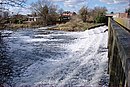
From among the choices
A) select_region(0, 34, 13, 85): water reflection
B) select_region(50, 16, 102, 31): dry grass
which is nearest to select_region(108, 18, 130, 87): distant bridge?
select_region(0, 34, 13, 85): water reflection

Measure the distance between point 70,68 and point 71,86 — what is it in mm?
2875

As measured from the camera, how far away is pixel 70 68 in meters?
11.5

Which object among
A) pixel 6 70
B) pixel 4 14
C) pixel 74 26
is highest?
pixel 4 14

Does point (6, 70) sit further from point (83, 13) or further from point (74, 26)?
point (83, 13)

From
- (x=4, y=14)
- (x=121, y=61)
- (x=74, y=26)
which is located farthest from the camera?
(x=74, y=26)

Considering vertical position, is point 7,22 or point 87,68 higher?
point 7,22

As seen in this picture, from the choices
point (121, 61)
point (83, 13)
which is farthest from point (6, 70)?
point (83, 13)

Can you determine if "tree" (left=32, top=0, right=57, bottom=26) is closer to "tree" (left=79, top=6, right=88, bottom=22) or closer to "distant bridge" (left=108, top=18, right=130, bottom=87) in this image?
"tree" (left=79, top=6, right=88, bottom=22)

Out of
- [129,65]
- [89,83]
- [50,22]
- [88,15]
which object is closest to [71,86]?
[89,83]

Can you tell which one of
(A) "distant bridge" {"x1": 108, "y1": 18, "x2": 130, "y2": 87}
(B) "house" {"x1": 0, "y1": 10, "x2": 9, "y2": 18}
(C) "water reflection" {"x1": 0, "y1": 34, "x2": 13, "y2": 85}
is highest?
(B) "house" {"x1": 0, "y1": 10, "x2": 9, "y2": 18}

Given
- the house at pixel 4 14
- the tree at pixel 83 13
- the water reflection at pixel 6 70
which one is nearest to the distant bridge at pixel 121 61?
the house at pixel 4 14

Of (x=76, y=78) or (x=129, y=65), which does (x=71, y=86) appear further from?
(x=129, y=65)

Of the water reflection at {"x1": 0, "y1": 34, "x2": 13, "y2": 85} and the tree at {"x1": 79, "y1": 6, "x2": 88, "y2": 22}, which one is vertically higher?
the tree at {"x1": 79, "y1": 6, "x2": 88, "y2": 22}

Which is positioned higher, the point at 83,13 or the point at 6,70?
the point at 83,13
